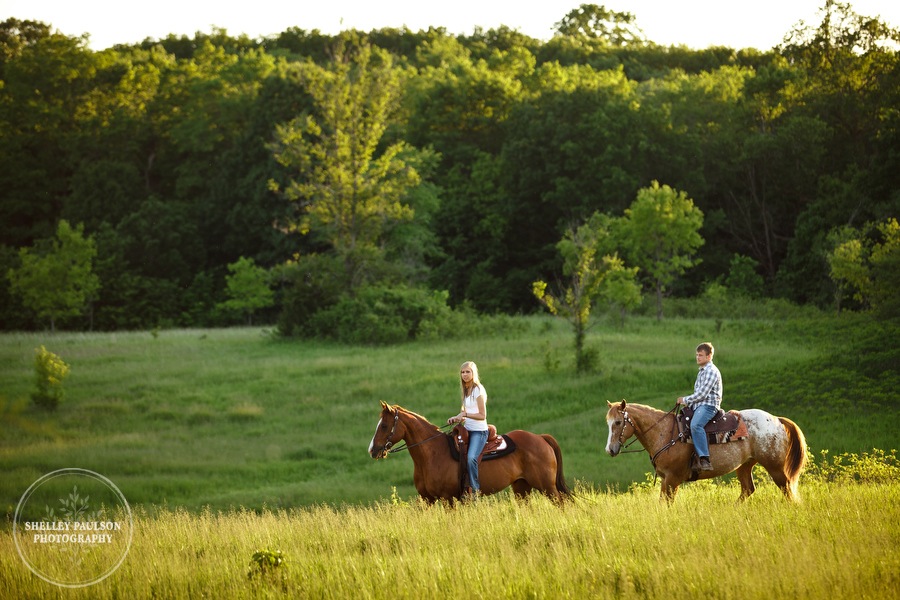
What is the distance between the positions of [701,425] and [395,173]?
47889 millimetres

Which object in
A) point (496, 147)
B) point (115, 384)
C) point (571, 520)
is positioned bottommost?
point (115, 384)

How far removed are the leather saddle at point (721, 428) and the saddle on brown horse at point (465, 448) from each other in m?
2.22

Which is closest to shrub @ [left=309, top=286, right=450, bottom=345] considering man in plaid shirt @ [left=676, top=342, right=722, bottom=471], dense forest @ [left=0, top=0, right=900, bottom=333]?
dense forest @ [left=0, top=0, right=900, bottom=333]

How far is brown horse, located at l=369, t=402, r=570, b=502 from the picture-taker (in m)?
12.1

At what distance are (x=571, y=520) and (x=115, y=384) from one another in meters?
24.9

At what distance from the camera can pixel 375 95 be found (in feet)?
165

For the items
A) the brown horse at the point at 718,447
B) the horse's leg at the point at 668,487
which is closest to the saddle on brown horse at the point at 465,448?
the brown horse at the point at 718,447

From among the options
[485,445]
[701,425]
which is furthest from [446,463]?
[701,425]

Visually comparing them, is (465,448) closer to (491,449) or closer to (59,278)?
(491,449)

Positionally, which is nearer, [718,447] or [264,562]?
[264,562]

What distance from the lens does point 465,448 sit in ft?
40.0

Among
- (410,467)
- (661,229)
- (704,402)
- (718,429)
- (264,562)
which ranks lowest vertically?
(410,467)

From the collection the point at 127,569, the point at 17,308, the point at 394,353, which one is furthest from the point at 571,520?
the point at 17,308

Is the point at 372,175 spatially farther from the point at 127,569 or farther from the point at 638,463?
the point at 127,569
